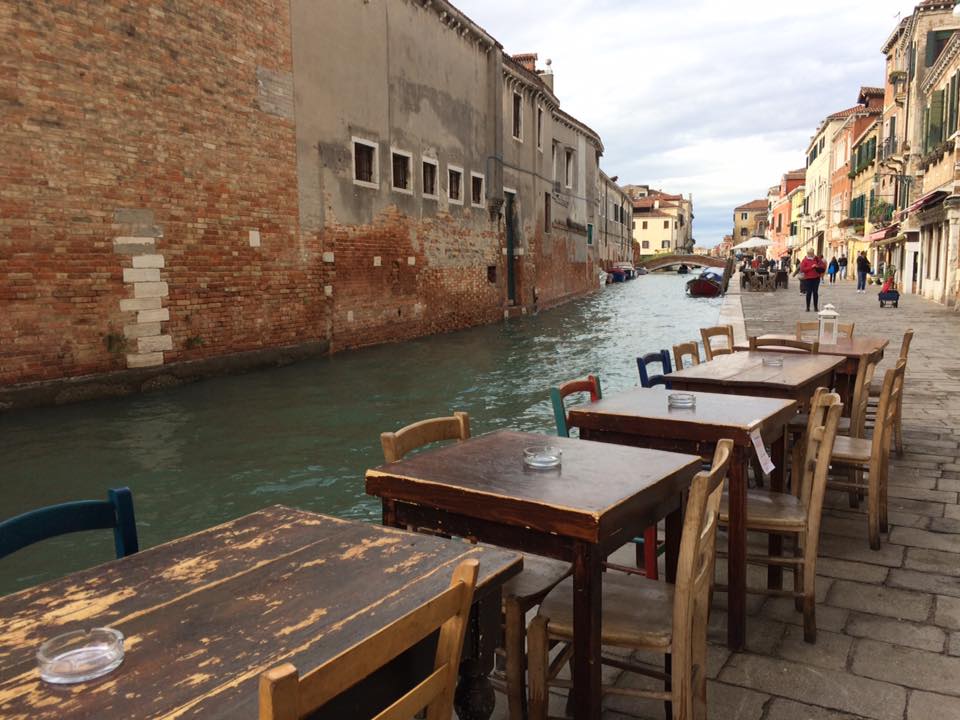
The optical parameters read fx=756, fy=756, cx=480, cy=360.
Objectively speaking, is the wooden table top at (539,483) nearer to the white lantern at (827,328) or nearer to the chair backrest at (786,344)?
the chair backrest at (786,344)

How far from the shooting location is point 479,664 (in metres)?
1.84

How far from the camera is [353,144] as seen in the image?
13656 millimetres

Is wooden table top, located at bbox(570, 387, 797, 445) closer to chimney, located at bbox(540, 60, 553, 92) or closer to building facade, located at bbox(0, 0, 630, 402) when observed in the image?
building facade, located at bbox(0, 0, 630, 402)

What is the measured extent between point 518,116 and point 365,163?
30.7 feet

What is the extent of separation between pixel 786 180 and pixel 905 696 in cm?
8571

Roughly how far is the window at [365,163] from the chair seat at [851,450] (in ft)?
36.2

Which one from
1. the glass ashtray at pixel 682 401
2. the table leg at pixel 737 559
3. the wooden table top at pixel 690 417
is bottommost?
the table leg at pixel 737 559

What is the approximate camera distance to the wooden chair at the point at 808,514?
282cm

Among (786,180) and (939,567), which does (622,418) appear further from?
(786,180)

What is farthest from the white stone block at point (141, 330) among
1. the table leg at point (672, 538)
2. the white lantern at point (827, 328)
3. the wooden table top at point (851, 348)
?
the table leg at point (672, 538)

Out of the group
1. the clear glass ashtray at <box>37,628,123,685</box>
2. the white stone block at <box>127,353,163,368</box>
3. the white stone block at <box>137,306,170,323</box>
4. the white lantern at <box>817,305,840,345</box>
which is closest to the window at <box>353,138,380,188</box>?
the white stone block at <box>137,306,170,323</box>

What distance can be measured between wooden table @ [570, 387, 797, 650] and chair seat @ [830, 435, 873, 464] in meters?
→ 0.67

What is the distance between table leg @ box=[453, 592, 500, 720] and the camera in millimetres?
1802

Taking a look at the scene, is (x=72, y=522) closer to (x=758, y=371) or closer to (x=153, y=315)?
(x=758, y=371)
